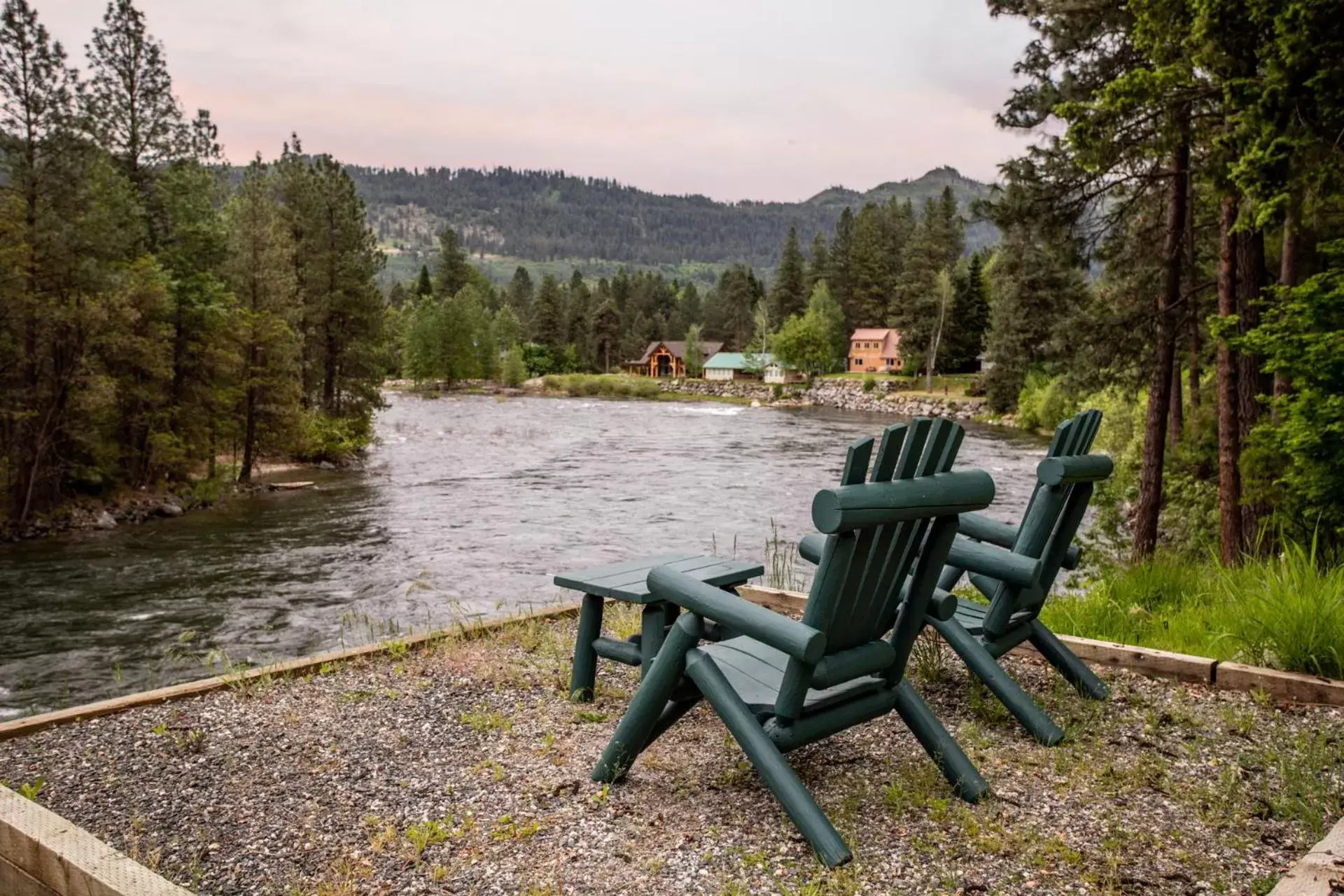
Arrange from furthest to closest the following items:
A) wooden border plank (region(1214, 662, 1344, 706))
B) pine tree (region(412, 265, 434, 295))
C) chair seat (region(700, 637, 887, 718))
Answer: pine tree (region(412, 265, 434, 295)), wooden border plank (region(1214, 662, 1344, 706)), chair seat (region(700, 637, 887, 718))

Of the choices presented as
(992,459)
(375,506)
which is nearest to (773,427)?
(992,459)

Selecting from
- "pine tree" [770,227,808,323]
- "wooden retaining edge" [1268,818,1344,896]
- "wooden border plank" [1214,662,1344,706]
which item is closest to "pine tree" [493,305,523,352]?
"pine tree" [770,227,808,323]

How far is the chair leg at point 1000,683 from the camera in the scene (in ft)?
12.3

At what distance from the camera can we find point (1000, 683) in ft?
12.4

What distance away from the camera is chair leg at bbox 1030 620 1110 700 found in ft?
13.8

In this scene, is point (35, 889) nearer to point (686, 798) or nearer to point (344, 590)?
point (686, 798)

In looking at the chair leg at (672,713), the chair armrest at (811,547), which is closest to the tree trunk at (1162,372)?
the chair armrest at (811,547)

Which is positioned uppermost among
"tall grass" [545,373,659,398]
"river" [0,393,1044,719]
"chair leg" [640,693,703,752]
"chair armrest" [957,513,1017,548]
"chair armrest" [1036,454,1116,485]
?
"chair armrest" [1036,454,1116,485]

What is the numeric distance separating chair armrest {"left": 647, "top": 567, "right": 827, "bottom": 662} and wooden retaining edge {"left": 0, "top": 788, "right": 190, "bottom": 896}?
5.42 feet

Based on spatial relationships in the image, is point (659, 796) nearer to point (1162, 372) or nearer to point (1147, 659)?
point (1147, 659)

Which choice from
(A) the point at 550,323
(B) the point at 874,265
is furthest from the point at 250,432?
(A) the point at 550,323

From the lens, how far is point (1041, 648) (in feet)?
14.0

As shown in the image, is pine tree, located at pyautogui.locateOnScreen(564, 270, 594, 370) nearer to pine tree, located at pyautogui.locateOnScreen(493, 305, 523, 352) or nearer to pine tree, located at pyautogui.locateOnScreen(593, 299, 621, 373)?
pine tree, located at pyautogui.locateOnScreen(593, 299, 621, 373)

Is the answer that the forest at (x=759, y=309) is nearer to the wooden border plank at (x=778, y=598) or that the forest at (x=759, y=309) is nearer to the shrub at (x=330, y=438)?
the shrub at (x=330, y=438)
